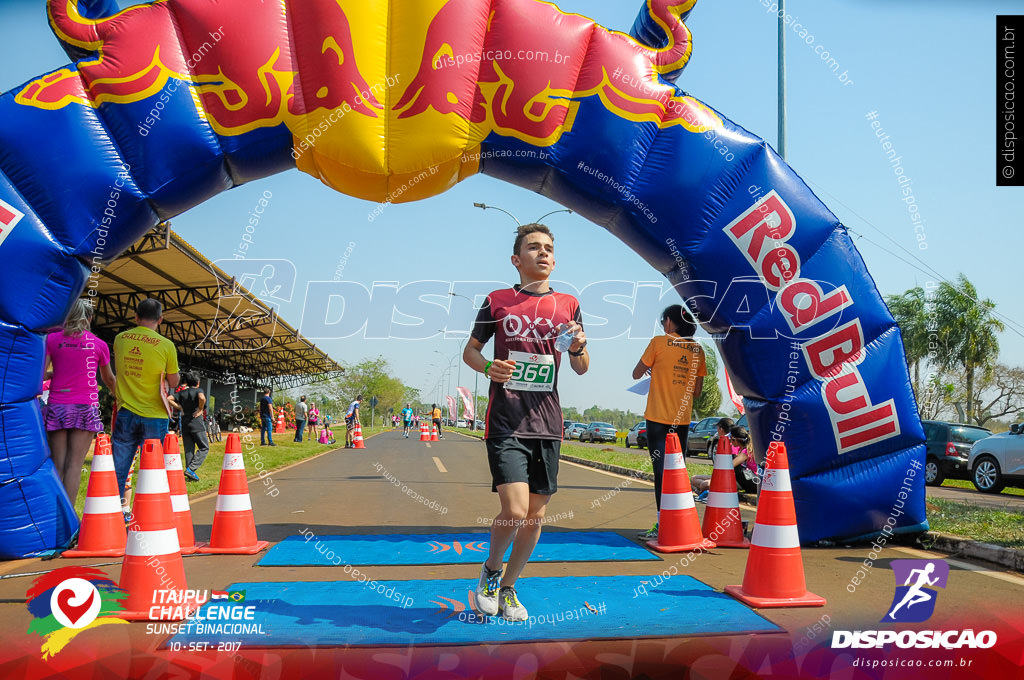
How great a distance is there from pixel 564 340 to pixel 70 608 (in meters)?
2.95

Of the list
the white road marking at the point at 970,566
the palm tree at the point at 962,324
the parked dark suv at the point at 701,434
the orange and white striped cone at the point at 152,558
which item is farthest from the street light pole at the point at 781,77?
the palm tree at the point at 962,324

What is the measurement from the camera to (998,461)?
12.7 metres

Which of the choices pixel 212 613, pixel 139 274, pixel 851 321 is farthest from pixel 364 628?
pixel 139 274

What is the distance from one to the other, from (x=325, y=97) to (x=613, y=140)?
8.09 ft

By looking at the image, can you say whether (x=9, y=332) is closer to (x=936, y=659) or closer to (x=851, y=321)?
(x=936, y=659)

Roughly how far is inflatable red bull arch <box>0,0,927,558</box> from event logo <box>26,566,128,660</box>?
1856 mm

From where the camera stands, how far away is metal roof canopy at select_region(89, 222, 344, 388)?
16.0 metres

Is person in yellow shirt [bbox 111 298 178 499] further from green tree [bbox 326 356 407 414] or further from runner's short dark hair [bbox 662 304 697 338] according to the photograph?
green tree [bbox 326 356 407 414]

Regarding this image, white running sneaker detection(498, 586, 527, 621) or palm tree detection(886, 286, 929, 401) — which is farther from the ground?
palm tree detection(886, 286, 929, 401)

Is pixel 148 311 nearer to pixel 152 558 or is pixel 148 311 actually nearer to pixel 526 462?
pixel 152 558

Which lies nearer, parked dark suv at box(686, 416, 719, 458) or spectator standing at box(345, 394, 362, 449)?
spectator standing at box(345, 394, 362, 449)

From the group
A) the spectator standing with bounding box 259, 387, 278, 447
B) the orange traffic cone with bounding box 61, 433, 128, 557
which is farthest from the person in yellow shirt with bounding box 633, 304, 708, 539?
the spectator standing with bounding box 259, 387, 278, 447

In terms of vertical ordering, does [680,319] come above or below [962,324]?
below

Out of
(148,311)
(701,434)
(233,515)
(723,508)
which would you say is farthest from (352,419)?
(723,508)
